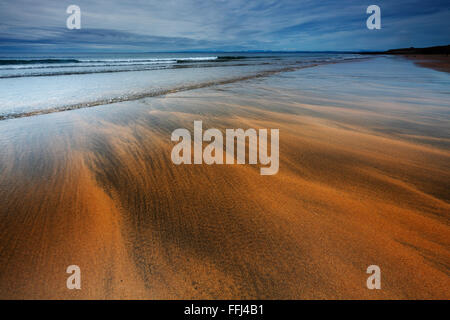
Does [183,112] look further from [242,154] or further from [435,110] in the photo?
[435,110]

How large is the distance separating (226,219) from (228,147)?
160 centimetres

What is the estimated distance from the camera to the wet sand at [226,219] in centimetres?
128

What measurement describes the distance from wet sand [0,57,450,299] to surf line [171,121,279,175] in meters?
0.17

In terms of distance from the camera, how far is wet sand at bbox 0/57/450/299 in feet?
4.21

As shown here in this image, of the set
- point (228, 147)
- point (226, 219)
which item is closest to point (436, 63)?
point (228, 147)

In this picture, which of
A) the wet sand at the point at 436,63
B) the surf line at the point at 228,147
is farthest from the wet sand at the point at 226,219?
the wet sand at the point at 436,63

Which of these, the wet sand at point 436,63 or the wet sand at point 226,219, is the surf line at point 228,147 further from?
the wet sand at point 436,63

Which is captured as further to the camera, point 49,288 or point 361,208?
point 361,208

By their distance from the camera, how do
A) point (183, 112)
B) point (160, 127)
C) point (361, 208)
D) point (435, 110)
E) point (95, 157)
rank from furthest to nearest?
point (183, 112), point (435, 110), point (160, 127), point (95, 157), point (361, 208)

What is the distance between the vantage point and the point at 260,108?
17.8ft

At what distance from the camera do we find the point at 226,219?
1.78 meters

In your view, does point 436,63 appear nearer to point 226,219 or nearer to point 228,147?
point 228,147

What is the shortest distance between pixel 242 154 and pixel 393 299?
2.11 meters
